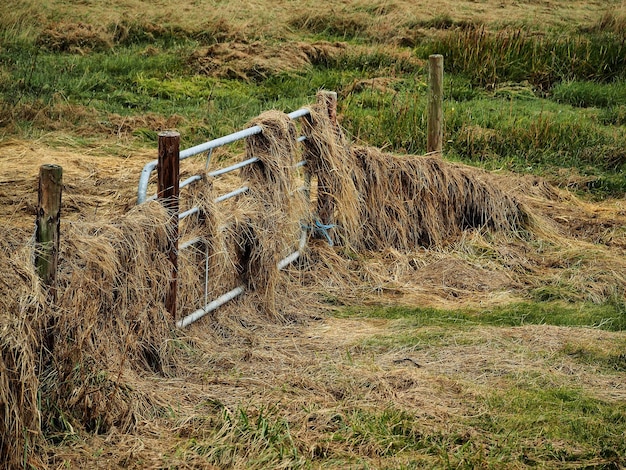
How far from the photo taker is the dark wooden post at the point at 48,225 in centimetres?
468

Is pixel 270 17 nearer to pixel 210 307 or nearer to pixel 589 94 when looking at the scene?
pixel 589 94

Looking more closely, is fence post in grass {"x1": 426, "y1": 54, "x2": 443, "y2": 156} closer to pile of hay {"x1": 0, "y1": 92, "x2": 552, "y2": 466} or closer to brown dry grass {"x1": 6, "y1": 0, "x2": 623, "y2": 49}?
pile of hay {"x1": 0, "y1": 92, "x2": 552, "y2": 466}

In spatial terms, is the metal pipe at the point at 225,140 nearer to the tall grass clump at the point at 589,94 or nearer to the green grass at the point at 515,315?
the green grass at the point at 515,315

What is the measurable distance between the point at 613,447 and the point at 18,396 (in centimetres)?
279

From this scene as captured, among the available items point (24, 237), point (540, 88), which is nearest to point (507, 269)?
point (24, 237)

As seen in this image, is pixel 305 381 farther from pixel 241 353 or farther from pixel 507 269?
pixel 507 269

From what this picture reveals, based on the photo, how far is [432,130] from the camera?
9992mm

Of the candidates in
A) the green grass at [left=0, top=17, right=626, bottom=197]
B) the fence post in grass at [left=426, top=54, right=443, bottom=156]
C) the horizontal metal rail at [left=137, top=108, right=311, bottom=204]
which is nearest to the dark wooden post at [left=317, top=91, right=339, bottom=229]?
the horizontal metal rail at [left=137, top=108, right=311, bottom=204]

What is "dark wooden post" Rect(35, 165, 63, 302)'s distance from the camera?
468 centimetres

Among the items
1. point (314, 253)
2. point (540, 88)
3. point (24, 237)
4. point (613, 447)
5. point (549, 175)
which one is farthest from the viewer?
point (540, 88)

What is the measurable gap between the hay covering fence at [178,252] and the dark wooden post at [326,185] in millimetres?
11

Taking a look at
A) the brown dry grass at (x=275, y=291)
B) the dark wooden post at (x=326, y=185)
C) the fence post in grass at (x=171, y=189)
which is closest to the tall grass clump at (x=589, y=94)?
the brown dry grass at (x=275, y=291)

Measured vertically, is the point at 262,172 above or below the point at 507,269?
above

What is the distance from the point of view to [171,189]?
230 inches
